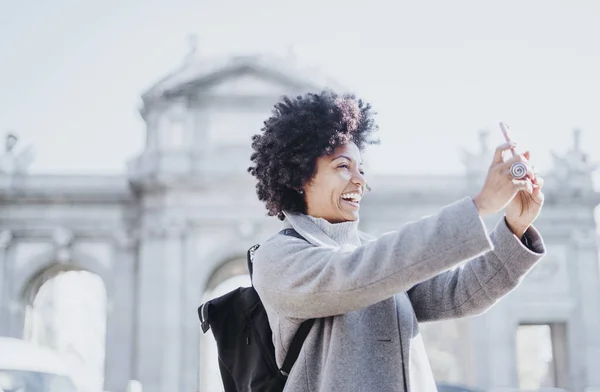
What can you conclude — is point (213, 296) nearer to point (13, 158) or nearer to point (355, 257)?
point (13, 158)

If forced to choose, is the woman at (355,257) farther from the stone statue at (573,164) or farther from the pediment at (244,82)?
the stone statue at (573,164)

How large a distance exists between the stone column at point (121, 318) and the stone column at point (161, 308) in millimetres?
463

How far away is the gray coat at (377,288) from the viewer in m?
1.75

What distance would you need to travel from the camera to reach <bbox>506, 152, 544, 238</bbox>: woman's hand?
6.46 ft

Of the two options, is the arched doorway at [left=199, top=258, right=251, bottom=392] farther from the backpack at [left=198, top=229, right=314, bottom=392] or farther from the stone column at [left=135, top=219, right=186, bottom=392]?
the backpack at [left=198, top=229, right=314, bottom=392]

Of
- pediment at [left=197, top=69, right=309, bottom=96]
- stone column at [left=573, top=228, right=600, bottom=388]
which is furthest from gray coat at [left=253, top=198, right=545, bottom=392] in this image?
stone column at [left=573, top=228, right=600, bottom=388]

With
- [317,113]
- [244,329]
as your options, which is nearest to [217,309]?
[244,329]

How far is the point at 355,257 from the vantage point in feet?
6.09

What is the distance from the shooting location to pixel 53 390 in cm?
501

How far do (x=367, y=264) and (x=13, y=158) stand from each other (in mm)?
19806

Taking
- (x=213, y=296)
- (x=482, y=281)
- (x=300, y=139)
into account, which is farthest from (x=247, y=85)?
(x=482, y=281)

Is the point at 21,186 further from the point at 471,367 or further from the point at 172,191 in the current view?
the point at 471,367

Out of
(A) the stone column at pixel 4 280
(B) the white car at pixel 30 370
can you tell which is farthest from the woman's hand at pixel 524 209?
(A) the stone column at pixel 4 280

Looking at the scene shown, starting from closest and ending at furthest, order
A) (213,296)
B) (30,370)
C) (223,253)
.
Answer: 1. (30,370)
2. (223,253)
3. (213,296)
